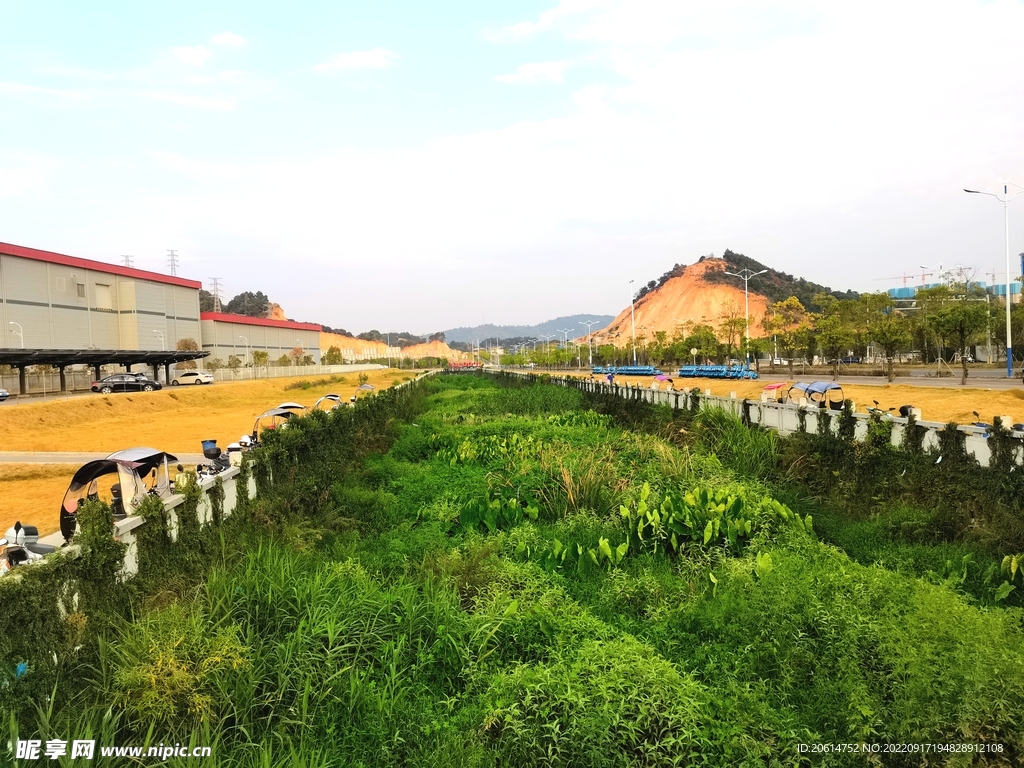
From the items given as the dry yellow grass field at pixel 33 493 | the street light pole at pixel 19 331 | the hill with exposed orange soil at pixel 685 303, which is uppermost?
the hill with exposed orange soil at pixel 685 303

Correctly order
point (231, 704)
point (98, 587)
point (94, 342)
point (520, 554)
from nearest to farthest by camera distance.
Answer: point (231, 704) < point (98, 587) < point (520, 554) < point (94, 342)

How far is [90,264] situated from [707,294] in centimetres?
11297

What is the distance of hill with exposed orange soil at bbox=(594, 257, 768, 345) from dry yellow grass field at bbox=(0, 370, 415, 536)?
94867 millimetres

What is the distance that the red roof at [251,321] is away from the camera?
254 ft

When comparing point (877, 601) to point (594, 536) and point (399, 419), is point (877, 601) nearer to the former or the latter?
point (594, 536)

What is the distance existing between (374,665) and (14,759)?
87.2 inches

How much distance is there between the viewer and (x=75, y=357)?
131 ft

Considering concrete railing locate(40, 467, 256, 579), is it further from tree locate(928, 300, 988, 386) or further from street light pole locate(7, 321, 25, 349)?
street light pole locate(7, 321, 25, 349)

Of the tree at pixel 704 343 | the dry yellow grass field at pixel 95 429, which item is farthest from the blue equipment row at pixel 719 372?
the dry yellow grass field at pixel 95 429

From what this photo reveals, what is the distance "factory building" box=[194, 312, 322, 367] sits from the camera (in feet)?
253

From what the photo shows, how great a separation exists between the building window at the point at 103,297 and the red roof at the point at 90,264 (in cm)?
147

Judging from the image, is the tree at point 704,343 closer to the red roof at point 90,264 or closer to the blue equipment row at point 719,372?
the blue equipment row at point 719,372

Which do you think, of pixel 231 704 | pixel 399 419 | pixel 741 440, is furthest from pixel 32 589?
pixel 399 419

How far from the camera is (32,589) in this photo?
3.99 meters
